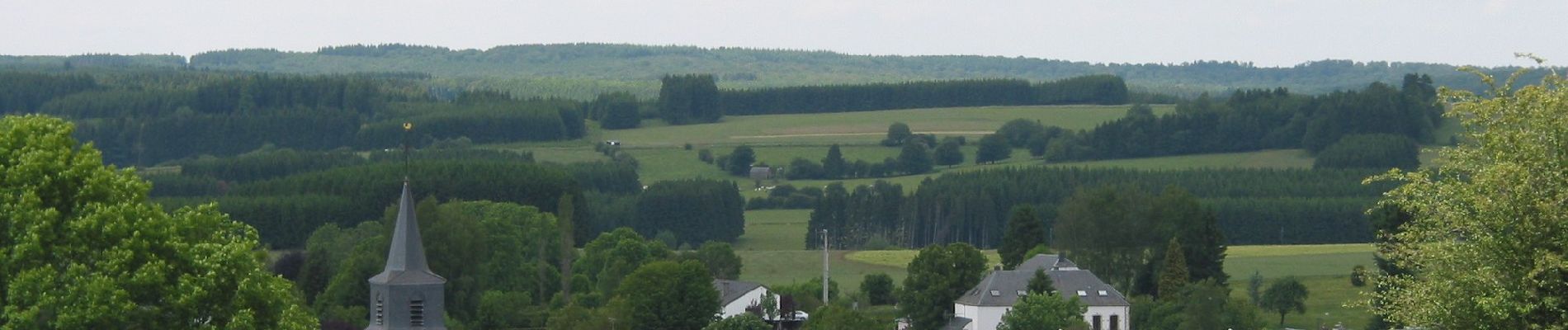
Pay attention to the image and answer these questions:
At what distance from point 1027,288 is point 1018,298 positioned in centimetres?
254

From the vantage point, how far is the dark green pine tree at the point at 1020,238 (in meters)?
138

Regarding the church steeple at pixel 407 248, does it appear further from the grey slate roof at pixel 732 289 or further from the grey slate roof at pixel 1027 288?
the grey slate roof at pixel 732 289

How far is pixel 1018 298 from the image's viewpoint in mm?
113750

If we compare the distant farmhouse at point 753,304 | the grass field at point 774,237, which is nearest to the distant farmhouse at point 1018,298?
the distant farmhouse at point 753,304

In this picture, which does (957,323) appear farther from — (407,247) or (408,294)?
(408,294)

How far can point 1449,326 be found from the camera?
34906 millimetres

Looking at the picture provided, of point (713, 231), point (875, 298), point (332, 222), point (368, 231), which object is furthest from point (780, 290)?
point (713, 231)

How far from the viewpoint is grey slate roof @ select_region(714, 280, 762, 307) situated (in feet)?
418

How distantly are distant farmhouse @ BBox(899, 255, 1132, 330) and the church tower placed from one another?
3618 centimetres

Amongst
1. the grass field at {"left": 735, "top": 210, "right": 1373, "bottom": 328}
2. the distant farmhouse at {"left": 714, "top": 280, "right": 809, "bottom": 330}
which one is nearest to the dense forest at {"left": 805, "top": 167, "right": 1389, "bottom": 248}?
the grass field at {"left": 735, "top": 210, "right": 1373, "bottom": 328}

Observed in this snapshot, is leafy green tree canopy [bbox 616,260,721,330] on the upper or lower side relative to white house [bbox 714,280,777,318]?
upper

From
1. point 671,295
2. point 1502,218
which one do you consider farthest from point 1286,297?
point 1502,218

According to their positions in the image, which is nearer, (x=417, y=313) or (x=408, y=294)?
(x=408, y=294)

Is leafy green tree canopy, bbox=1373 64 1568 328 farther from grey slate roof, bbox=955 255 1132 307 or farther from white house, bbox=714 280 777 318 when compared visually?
white house, bbox=714 280 777 318
